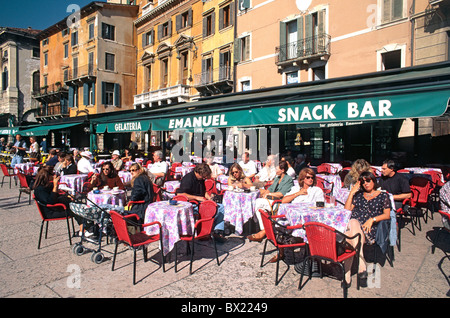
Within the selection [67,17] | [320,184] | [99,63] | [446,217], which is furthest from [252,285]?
[67,17]

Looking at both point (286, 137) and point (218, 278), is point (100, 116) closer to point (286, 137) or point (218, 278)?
point (286, 137)

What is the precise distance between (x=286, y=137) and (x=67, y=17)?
31953mm

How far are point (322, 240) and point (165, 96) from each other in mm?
24484

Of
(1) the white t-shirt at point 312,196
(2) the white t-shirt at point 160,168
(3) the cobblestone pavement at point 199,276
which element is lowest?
(3) the cobblestone pavement at point 199,276

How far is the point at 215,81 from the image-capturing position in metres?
21.8

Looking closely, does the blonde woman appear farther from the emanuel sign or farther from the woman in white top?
the woman in white top

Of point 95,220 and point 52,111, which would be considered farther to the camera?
point 52,111

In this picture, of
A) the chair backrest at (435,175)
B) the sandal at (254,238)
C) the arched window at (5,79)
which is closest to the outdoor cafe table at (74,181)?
the sandal at (254,238)

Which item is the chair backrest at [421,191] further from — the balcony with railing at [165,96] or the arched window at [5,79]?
the arched window at [5,79]

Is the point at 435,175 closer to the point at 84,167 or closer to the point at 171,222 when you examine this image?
the point at 171,222

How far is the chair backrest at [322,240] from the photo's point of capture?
3.36m

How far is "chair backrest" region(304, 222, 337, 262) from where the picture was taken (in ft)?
11.0

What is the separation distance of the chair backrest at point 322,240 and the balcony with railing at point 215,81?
18.3 metres

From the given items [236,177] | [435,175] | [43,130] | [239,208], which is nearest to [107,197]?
[239,208]
